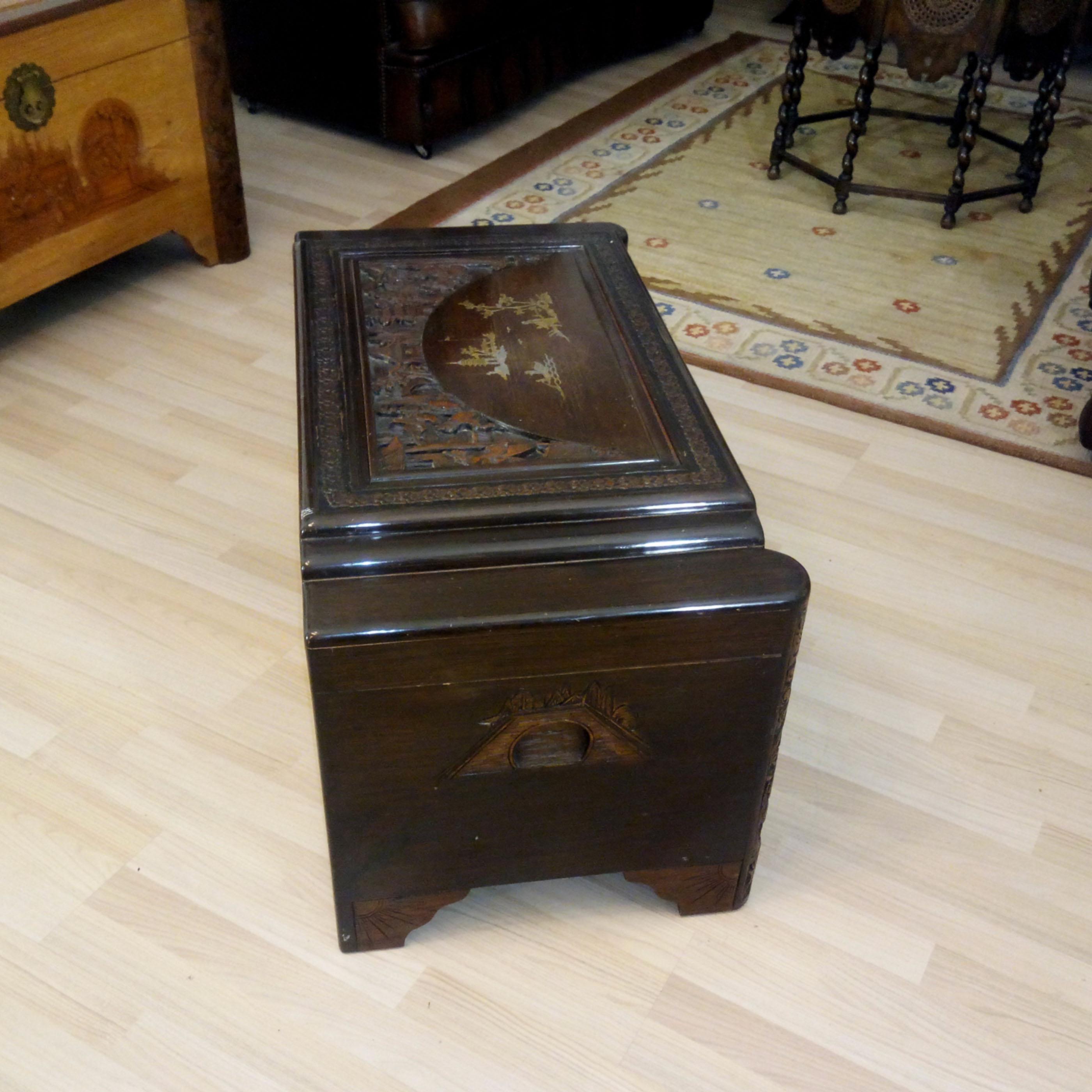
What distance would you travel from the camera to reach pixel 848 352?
223cm

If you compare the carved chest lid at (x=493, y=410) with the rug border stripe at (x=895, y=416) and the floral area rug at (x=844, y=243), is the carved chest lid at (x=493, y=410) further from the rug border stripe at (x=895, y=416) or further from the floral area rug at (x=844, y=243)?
the floral area rug at (x=844, y=243)

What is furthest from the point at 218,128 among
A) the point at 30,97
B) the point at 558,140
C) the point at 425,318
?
the point at 425,318

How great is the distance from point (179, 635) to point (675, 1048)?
2.79 ft

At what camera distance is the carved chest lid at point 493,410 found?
103 cm

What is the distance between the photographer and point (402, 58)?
9.13 ft

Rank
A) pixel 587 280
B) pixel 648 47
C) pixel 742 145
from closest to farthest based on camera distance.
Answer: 1. pixel 587 280
2. pixel 742 145
3. pixel 648 47

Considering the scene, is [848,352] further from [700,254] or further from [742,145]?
[742,145]

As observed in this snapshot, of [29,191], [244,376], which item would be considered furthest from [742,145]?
[29,191]

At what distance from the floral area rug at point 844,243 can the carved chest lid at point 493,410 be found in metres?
0.83

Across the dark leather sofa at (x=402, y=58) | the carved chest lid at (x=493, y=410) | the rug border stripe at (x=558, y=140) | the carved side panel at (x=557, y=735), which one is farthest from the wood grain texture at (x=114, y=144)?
the carved side panel at (x=557, y=735)

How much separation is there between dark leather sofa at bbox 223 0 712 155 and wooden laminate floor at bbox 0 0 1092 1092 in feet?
3.97

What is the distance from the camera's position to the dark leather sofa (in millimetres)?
2779

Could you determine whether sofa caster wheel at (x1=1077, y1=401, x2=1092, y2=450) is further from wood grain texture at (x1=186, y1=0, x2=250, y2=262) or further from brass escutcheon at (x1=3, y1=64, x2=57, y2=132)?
brass escutcheon at (x1=3, y1=64, x2=57, y2=132)

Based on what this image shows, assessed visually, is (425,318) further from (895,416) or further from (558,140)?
(558,140)
